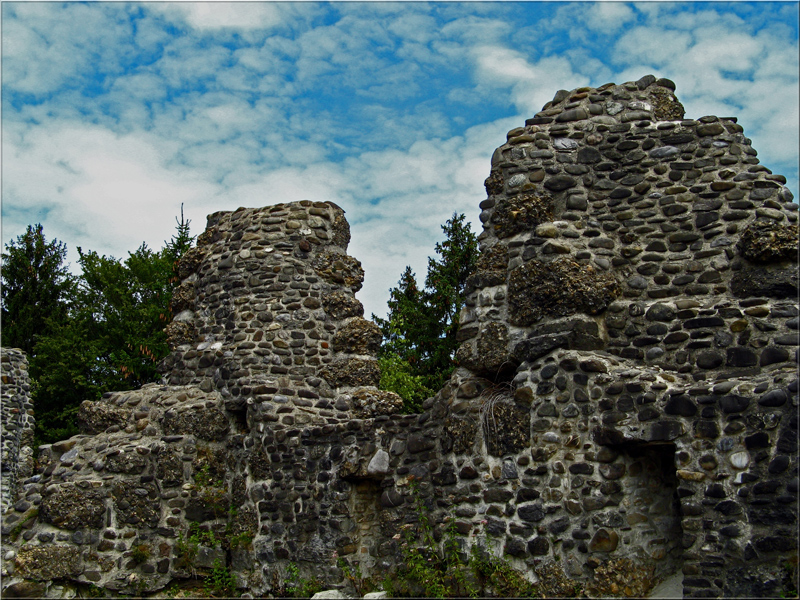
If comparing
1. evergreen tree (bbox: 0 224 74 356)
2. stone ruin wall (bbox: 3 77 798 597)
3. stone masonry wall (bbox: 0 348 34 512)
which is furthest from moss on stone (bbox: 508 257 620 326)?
evergreen tree (bbox: 0 224 74 356)

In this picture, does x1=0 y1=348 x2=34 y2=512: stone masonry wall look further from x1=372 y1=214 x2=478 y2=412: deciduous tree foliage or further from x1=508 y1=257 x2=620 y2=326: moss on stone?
x1=508 y1=257 x2=620 y2=326: moss on stone

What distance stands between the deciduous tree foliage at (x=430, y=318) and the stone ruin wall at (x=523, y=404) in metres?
10.2

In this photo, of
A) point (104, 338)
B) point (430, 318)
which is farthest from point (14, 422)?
point (430, 318)

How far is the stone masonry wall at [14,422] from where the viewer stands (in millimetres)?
15750

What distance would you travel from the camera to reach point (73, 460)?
10102 mm

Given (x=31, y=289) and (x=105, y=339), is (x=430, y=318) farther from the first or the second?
(x=31, y=289)

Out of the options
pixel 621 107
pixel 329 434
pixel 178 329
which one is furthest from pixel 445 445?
pixel 178 329

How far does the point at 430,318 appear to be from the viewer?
23.1 meters

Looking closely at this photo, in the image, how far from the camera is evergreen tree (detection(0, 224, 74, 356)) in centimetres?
2597

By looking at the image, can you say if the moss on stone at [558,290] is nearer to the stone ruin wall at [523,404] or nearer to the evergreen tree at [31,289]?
the stone ruin wall at [523,404]

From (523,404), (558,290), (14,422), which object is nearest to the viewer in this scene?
(523,404)

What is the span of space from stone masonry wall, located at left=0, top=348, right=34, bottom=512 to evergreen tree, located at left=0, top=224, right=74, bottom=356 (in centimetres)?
938

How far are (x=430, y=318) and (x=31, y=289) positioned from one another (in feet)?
45.7

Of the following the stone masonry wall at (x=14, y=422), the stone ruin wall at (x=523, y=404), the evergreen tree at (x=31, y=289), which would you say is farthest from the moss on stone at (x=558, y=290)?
the evergreen tree at (x=31, y=289)
